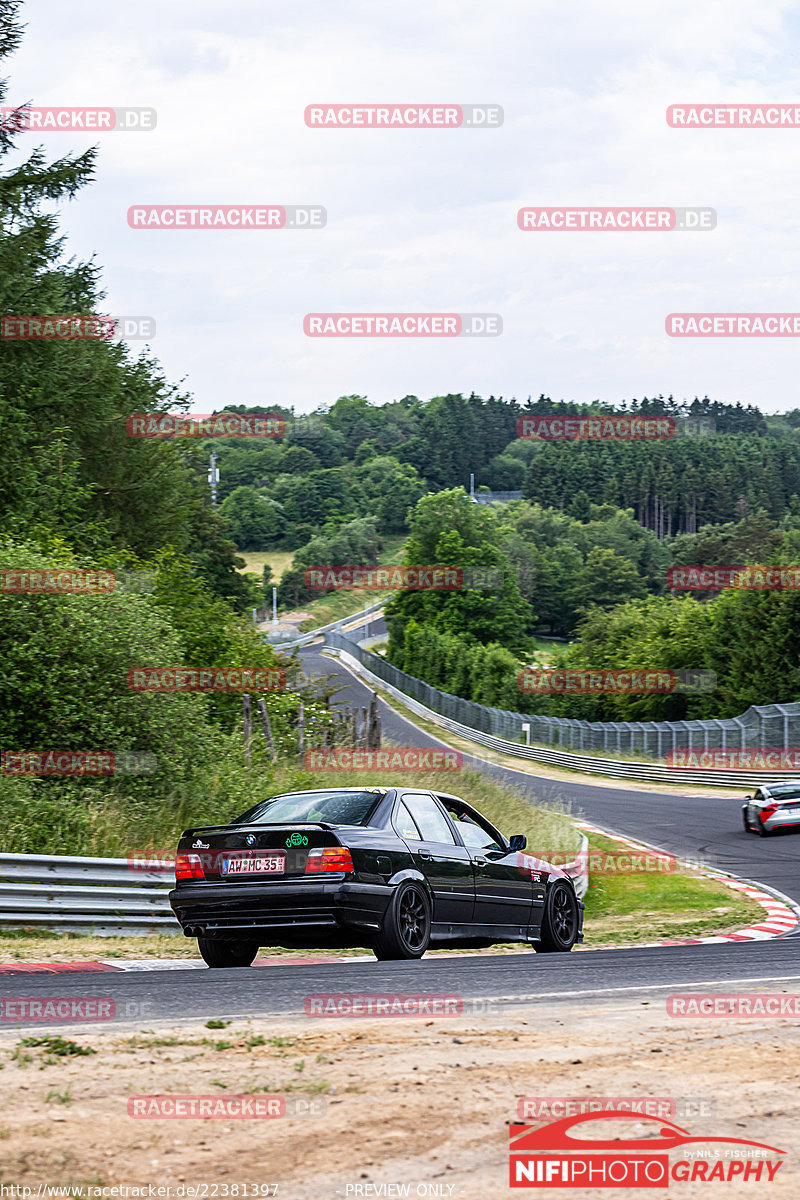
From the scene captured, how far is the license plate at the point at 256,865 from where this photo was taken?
928 cm

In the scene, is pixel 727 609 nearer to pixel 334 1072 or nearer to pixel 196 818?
pixel 196 818

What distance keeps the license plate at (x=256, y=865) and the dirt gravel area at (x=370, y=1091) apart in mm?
2467

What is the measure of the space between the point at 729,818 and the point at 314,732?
39.6 ft

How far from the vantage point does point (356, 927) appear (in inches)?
361

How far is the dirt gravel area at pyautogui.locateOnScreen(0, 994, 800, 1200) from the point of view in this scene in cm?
423

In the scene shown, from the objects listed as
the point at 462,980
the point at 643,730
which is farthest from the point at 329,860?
the point at 643,730

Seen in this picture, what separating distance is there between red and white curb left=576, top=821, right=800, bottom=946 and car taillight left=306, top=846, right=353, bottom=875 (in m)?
4.89

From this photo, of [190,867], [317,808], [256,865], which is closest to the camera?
[256,865]

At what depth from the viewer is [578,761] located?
57.5 metres

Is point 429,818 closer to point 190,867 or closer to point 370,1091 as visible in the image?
point 190,867

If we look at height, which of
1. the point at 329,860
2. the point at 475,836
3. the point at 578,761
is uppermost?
the point at 329,860

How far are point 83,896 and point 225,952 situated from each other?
2.55 m

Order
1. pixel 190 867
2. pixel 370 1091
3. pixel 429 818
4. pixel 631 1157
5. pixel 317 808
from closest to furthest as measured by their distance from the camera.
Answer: pixel 631 1157, pixel 370 1091, pixel 190 867, pixel 317 808, pixel 429 818

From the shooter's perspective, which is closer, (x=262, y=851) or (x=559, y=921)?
(x=262, y=851)
